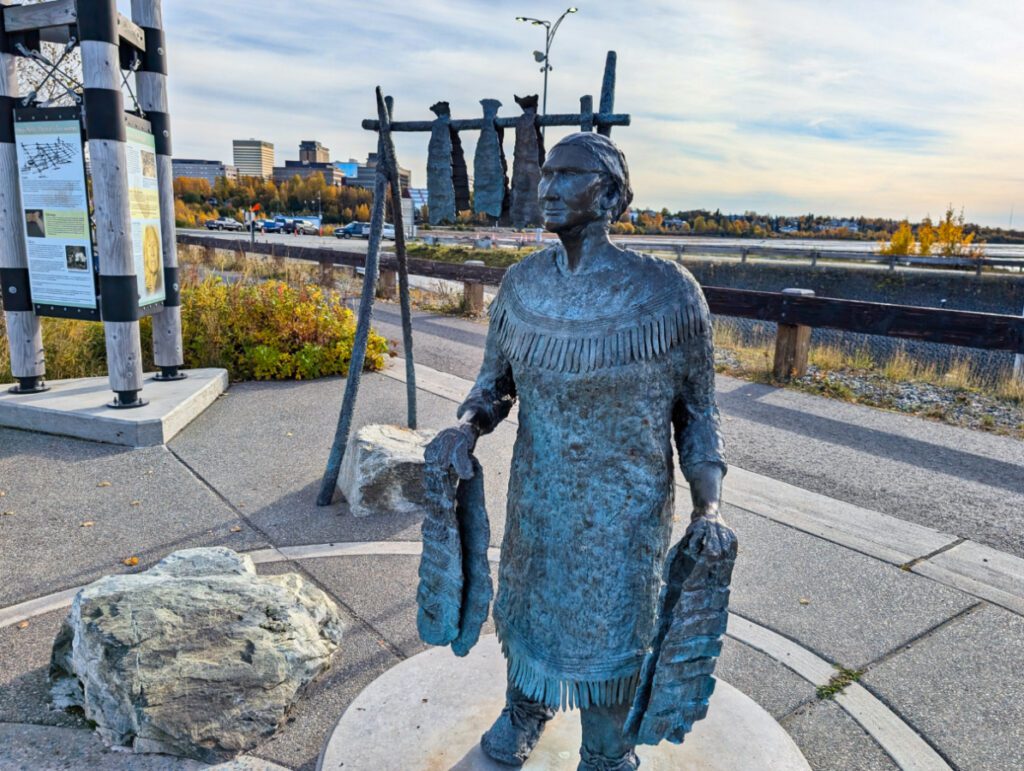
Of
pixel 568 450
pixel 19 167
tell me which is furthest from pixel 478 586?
pixel 19 167

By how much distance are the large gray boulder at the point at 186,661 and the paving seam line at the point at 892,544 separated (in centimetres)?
314

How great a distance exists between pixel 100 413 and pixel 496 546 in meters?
3.78

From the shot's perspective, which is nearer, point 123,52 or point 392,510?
Answer: point 392,510

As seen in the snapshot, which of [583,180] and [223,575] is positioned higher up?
[583,180]

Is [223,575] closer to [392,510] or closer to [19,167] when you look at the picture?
[392,510]

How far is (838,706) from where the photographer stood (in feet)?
10.4

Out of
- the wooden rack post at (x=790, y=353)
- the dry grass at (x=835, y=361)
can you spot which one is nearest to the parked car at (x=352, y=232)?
the dry grass at (x=835, y=361)

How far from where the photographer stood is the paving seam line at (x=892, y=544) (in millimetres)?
4180

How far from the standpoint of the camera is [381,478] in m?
5.01

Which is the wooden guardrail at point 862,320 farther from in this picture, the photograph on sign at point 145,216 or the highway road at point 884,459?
the photograph on sign at point 145,216

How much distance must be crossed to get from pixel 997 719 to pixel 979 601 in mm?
1059

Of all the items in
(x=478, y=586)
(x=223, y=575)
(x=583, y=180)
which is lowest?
(x=223, y=575)

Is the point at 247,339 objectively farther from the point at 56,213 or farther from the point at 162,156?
the point at 56,213

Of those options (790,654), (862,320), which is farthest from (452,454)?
(862,320)
